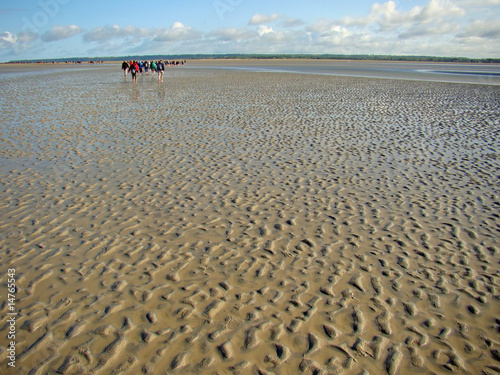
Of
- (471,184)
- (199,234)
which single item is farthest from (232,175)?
(471,184)

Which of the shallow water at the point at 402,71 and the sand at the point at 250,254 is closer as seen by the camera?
the sand at the point at 250,254

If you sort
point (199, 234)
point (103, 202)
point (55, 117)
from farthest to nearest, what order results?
point (55, 117) → point (103, 202) → point (199, 234)

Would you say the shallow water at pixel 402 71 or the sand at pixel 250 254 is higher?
the sand at pixel 250 254

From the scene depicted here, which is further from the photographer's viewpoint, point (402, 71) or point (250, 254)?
point (402, 71)

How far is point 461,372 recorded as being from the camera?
12.9 ft

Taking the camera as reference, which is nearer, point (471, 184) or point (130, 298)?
point (130, 298)

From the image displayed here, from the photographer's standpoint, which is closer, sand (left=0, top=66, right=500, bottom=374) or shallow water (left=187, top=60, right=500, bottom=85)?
sand (left=0, top=66, right=500, bottom=374)

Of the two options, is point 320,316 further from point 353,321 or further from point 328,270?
point 328,270

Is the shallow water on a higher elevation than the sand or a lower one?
lower

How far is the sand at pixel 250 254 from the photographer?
414 cm

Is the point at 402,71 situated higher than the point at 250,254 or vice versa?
the point at 250,254

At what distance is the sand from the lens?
4.14 m

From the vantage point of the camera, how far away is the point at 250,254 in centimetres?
604

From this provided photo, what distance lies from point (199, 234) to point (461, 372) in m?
4.44
